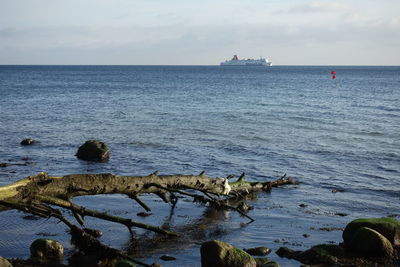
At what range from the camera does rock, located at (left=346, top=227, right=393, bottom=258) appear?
36.7 feet

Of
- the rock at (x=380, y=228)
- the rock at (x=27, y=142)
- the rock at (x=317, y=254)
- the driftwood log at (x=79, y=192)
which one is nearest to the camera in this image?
the driftwood log at (x=79, y=192)

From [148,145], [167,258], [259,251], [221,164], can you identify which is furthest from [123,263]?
[148,145]

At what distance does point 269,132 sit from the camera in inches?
1249

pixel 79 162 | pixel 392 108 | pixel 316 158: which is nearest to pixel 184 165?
pixel 79 162

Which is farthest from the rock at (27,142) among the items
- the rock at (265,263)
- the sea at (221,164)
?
the rock at (265,263)

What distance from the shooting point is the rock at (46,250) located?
422 inches

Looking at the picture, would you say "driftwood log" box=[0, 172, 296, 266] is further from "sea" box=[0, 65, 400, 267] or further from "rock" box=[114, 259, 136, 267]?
"sea" box=[0, 65, 400, 267]

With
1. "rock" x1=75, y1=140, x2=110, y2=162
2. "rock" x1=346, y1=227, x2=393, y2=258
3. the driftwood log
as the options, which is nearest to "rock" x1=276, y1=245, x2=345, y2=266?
"rock" x1=346, y1=227, x2=393, y2=258

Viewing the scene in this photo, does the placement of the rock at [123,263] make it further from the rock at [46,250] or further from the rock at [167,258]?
the rock at [46,250]

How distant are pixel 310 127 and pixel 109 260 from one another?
1026 inches

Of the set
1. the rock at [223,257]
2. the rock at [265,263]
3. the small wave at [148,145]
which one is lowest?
the small wave at [148,145]

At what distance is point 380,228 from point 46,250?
25.8ft

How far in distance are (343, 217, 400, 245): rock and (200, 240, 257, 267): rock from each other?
293 centimetres

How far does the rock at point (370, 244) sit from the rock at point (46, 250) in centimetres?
677
